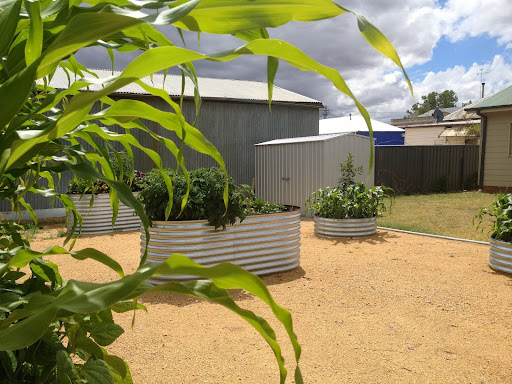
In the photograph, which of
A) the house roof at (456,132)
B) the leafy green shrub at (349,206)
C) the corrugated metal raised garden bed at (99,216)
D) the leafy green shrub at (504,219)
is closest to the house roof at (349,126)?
the house roof at (456,132)

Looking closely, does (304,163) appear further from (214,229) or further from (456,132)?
(456,132)

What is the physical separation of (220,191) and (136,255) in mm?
2386

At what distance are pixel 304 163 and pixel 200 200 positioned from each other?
273 inches

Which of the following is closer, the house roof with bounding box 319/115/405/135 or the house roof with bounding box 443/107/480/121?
the house roof with bounding box 319/115/405/135

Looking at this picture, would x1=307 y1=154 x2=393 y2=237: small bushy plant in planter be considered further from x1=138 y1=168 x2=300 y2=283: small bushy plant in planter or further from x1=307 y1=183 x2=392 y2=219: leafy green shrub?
x1=138 y1=168 x2=300 y2=283: small bushy plant in planter

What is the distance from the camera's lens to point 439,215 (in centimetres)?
1099

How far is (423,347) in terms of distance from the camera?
334 centimetres

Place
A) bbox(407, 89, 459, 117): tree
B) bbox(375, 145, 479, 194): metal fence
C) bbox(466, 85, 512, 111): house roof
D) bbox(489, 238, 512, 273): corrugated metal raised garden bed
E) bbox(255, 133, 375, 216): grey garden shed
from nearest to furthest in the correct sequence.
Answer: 1. bbox(489, 238, 512, 273): corrugated metal raised garden bed
2. bbox(255, 133, 375, 216): grey garden shed
3. bbox(466, 85, 512, 111): house roof
4. bbox(375, 145, 479, 194): metal fence
5. bbox(407, 89, 459, 117): tree

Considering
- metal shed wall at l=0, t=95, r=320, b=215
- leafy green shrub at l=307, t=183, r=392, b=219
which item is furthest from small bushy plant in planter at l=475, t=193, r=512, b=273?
metal shed wall at l=0, t=95, r=320, b=215

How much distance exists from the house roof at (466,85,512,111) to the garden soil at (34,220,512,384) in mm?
10639

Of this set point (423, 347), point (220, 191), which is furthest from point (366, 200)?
point (423, 347)

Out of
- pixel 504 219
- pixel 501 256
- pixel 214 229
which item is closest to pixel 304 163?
pixel 504 219

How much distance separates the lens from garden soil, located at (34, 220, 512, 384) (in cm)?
296

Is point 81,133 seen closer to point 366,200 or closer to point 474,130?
point 366,200
